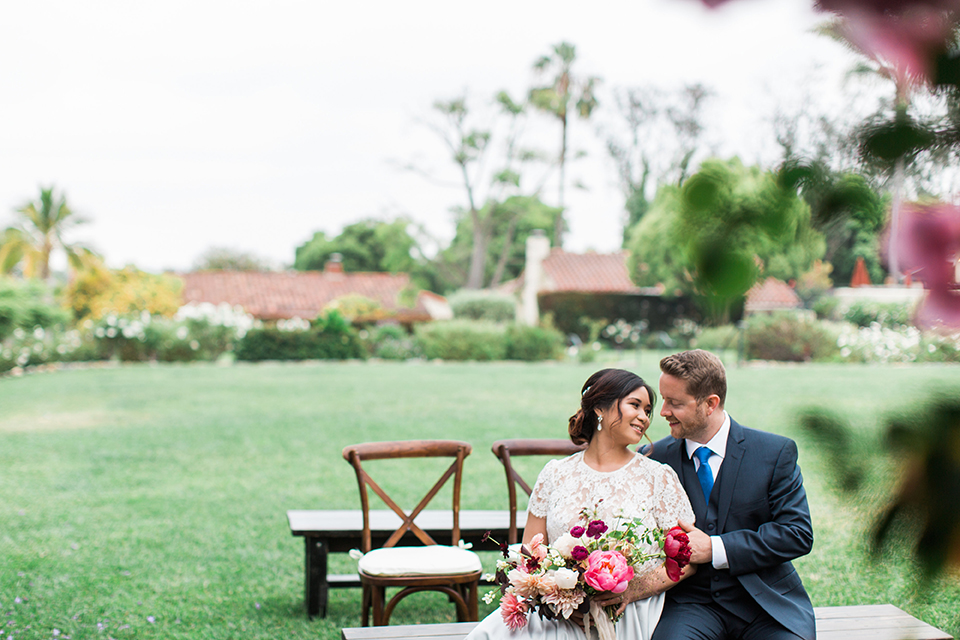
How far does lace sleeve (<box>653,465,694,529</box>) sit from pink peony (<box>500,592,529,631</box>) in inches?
24.3

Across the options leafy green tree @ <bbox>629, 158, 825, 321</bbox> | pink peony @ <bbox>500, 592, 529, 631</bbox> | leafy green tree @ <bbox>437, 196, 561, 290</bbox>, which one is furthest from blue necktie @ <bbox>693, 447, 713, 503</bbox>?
leafy green tree @ <bbox>437, 196, 561, 290</bbox>

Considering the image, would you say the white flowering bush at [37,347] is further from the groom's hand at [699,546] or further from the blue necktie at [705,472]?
the groom's hand at [699,546]

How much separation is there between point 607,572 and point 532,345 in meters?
21.9

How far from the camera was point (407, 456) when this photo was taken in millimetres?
4598

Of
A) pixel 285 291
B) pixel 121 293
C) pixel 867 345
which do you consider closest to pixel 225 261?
pixel 285 291

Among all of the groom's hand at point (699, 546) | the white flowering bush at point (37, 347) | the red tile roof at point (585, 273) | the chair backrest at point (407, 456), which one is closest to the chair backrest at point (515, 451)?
the chair backrest at point (407, 456)

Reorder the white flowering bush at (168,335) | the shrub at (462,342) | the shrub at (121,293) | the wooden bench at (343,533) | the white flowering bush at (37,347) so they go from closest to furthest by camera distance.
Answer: the wooden bench at (343,533)
the white flowering bush at (37,347)
the white flowering bush at (168,335)
the shrub at (121,293)
the shrub at (462,342)

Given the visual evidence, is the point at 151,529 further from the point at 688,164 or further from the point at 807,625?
the point at 688,164

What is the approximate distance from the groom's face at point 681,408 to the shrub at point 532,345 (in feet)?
70.2

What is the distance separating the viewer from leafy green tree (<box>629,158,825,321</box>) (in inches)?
26.3

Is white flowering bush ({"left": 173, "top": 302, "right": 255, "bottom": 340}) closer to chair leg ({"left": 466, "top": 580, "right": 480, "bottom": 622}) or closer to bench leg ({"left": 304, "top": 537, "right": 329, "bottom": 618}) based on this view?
bench leg ({"left": 304, "top": 537, "right": 329, "bottom": 618})

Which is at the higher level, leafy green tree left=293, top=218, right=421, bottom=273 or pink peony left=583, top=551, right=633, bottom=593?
leafy green tree left=293, top=218, right=421, bottom=273

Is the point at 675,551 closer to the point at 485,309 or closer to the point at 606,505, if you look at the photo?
the point at 606,505

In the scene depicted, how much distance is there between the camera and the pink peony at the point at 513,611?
274 centimetres
